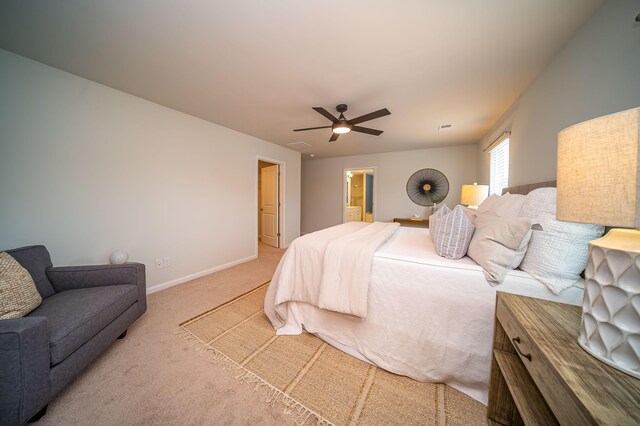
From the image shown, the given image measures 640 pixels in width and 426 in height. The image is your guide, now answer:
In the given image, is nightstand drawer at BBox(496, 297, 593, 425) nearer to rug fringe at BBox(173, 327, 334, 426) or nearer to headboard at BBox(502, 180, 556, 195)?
rug fringe at BBox(173, 327, 334, 426)

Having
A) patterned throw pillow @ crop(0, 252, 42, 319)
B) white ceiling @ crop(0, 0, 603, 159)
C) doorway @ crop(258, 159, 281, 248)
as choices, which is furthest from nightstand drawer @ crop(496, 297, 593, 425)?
doorway @ crop(258, 159, 281, 248)

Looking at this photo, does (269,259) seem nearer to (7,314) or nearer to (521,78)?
(7,314)

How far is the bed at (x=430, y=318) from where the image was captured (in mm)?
1191

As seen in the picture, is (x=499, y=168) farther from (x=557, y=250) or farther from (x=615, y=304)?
(x=615, y=304)

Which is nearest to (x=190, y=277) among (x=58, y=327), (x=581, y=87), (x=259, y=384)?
(x=58, y=327)

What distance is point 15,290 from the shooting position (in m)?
1.26

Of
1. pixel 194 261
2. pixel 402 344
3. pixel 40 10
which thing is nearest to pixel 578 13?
pixel 402 344

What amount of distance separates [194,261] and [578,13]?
438cm

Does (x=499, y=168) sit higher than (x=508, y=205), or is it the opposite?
(x=499, y=168)

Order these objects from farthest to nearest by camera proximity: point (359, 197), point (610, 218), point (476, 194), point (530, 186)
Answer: point (359, 197), point (476, 194), point (530, 186), point (610, 218)

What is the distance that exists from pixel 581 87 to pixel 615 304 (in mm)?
1629

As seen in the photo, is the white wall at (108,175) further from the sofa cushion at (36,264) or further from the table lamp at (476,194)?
the table lamp at (476,194)

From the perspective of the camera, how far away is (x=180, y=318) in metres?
2.02

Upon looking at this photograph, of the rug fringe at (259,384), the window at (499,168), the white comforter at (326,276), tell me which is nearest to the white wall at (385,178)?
the window at (499,168)
